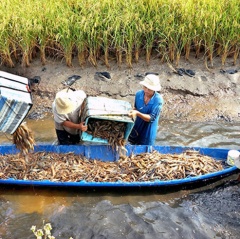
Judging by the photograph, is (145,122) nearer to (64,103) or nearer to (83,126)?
(83,126)

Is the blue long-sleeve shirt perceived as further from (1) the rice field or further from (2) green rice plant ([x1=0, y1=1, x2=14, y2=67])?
(2) green rice plant ([x1=0, y1=1, x2=14, y2=67])

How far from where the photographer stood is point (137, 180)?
4.79 metres

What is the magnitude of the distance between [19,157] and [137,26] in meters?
3.38

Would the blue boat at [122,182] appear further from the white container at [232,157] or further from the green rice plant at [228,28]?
the green rice plant at [228,28]

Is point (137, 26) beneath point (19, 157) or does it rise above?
above

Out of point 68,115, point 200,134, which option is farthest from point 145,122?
point 200,134

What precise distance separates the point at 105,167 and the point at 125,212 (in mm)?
731

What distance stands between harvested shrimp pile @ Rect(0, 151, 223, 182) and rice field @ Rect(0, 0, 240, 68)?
268cm

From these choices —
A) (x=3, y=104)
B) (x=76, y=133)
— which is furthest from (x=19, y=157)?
(x=3, y=104)

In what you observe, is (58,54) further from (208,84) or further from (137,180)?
(137,180)

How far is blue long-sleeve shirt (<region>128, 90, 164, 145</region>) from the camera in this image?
192 inches

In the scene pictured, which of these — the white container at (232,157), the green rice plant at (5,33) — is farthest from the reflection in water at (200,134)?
the green rice plant at (5,33)

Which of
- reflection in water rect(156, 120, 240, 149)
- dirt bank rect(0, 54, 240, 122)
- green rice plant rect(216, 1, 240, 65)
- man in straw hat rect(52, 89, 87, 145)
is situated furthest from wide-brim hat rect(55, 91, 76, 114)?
green rice plant rect(216, 1, 240, 65)

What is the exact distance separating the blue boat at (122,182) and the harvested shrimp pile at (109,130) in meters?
0.18
